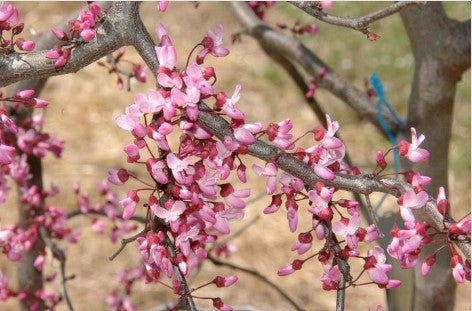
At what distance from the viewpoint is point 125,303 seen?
2.42 m

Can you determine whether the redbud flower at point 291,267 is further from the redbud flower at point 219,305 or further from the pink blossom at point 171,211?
the pink blossom at point 171,211

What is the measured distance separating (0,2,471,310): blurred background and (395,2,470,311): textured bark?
1.42 metres

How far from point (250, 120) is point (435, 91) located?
8.40 feet

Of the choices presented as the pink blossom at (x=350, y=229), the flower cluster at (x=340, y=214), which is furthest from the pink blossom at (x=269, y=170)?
the pink blossom at (x=350, y=229)

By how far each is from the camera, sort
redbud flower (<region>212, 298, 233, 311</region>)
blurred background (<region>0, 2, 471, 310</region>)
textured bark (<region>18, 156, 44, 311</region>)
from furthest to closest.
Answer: blurred background (<region>0, 2, 471, 310</region>) < textured bark (<region>18, 156, 44, 311</region>) < redbud flower (<region>212, 298, 233, 311</region>)

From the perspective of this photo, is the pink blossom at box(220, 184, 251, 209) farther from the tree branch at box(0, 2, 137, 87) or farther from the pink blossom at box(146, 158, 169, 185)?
the tree branch at box(0, 2, 137, 87)

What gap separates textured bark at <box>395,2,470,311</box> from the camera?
1.67 metres

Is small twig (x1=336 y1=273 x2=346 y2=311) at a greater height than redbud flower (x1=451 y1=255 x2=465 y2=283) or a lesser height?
lesser

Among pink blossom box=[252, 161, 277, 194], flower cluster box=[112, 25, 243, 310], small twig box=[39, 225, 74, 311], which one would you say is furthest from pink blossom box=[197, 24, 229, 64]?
small twig box=[39, 225, 74, 311]

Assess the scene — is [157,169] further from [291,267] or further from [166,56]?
[291,267]

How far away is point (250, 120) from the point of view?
13.9 ft

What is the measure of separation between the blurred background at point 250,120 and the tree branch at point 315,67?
136 centimetres

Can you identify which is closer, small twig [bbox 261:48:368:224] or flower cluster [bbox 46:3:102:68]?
flower cluster [bbox 46:3:102:68]

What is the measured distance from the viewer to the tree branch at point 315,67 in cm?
197
